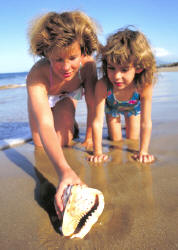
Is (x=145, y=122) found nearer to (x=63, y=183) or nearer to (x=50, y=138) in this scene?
(x=50, y=138)

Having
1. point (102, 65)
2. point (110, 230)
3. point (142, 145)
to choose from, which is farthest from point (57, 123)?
point (110, 230)

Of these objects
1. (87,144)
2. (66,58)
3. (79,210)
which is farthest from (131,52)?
(79,210)

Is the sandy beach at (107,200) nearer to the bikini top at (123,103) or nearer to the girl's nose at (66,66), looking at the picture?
the bikini top at (123,103)

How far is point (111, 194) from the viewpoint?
1656 millimetres

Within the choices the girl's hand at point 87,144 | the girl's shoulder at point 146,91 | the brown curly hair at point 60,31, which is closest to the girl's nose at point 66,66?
the brown curly hair at point 60,31

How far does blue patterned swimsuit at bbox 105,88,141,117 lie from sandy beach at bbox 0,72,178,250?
588 millimetres

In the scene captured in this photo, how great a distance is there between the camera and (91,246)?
1187 millimetres

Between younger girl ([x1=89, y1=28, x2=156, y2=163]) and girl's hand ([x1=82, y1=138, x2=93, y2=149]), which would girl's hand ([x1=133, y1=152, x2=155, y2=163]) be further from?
girl's hand ([x1=82, y1=138, x2=93, y2=149])

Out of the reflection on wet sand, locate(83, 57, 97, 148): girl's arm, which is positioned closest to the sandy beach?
the reflection on wet sand

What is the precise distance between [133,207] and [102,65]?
1564 mm

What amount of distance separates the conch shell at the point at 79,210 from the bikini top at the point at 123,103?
156 centimetres

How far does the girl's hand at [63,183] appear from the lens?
4.36 feet

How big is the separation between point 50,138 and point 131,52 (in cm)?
119

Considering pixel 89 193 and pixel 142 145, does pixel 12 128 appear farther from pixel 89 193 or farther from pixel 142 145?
pixel 89 193
